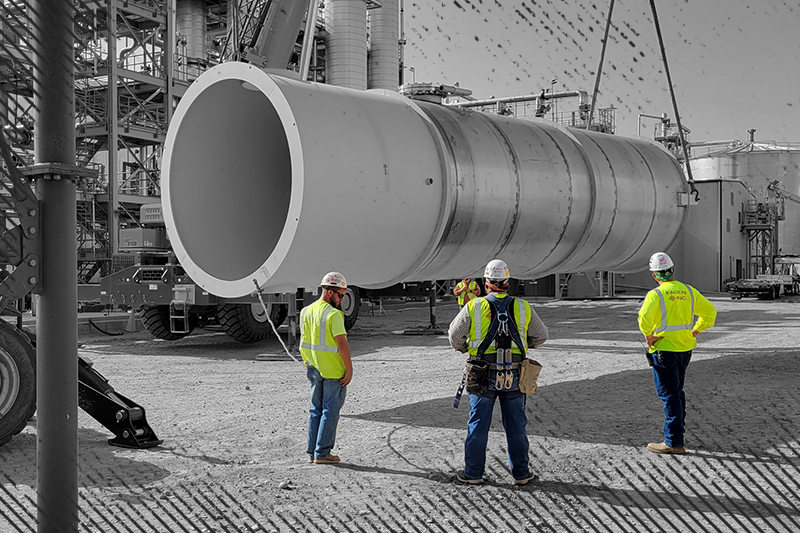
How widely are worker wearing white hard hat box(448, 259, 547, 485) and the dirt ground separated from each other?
23cm

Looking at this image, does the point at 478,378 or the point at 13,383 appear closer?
the point at 478,378

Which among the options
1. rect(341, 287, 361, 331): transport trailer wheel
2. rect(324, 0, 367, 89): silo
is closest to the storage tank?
rect(324, 0, 367, 89): silo

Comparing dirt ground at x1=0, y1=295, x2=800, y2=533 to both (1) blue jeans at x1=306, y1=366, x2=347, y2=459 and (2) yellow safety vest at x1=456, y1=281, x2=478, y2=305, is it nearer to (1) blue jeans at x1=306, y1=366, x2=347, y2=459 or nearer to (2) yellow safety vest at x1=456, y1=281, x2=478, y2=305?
(1) blue jeans at x1=306, y1=366, x2=347, y2=459

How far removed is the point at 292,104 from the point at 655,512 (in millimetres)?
3290

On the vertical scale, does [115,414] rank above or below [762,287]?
above

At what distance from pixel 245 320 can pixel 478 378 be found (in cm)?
845

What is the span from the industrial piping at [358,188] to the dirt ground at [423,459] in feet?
4.49

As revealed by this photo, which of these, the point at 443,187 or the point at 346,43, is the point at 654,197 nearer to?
the point at 443,187

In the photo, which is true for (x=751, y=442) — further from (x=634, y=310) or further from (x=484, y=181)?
(x=634, y=310)

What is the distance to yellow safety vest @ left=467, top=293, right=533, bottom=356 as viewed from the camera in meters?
5.45

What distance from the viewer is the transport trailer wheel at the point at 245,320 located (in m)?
13.1

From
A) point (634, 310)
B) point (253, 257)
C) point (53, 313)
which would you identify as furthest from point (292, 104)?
point (634, 310)

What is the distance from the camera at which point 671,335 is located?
6465 mm

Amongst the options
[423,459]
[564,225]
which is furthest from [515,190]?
[423,459]
